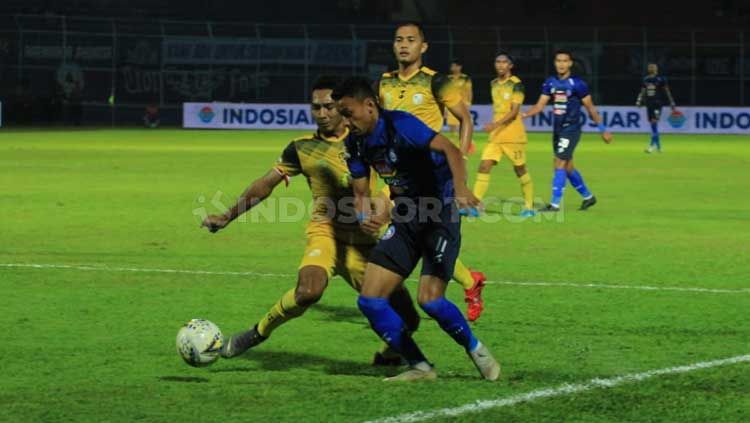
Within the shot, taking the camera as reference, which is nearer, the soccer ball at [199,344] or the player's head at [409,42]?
the soccer ball at [199,344]

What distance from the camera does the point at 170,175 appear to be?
27.2 metres

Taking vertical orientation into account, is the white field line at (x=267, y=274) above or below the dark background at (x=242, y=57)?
below

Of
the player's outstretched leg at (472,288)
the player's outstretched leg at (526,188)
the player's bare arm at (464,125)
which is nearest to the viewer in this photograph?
the player's outstretched leg at (472,288)

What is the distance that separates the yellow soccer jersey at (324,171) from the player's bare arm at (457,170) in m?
1.34

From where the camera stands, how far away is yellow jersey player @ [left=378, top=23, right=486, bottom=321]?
11820 mm

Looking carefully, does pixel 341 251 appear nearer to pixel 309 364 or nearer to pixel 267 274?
pixel 309 364

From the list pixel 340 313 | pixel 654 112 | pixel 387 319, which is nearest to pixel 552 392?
pixel 387 319

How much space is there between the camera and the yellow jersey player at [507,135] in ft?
64.8

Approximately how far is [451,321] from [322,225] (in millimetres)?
1356

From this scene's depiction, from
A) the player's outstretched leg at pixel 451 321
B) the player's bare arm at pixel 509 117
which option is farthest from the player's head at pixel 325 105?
the player's bare arm at pixel 509 117

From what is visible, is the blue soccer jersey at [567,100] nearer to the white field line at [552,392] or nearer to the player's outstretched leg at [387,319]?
the white field line at [552,392]

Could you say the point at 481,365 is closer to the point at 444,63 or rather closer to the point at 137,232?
the point at 137,232

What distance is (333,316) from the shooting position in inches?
432

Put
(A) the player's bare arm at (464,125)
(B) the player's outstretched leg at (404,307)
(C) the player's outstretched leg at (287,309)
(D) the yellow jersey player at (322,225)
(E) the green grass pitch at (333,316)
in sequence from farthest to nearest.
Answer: (A) the player's bare arm at (464,125)
(B) the player's outstretched leg at (404,307)
(D) the yellow jersey player at (322,225)
(C) the player's outstretched leg at (287,309)
(E) the green grass pitch at (333,316)
